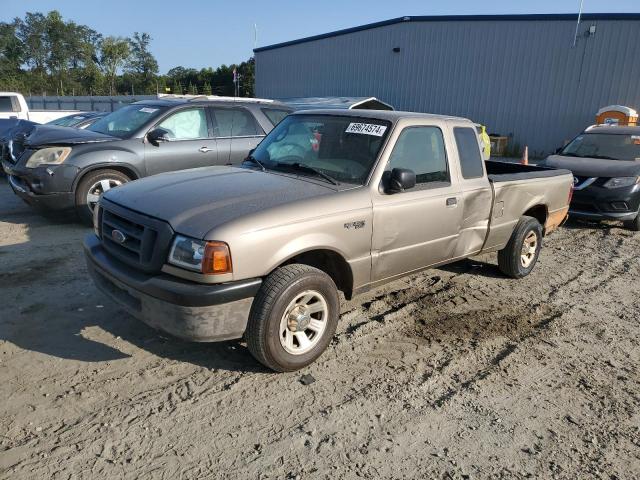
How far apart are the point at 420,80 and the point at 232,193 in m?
21.6

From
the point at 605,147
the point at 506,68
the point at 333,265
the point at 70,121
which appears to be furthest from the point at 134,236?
the point at 506,68

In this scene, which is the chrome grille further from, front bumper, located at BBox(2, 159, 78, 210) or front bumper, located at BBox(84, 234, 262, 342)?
front bumper, located at BBox(2, 159, 78, 210)

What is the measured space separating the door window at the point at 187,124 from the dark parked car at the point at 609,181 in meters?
6.19

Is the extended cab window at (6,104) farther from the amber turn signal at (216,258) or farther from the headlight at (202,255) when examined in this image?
the amber turn signal at (216,258)

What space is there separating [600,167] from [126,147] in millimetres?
7615

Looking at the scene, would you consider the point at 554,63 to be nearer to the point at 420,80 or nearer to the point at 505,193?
the point at 420,80

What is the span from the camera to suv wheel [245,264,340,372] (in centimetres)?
318

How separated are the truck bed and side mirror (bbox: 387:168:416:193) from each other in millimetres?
1523

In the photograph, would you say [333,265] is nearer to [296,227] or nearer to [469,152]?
[296,227]

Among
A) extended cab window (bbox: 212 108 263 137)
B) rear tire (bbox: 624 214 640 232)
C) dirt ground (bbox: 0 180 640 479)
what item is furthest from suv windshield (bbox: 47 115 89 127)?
rear tire (bbox: 624 214 640 232)

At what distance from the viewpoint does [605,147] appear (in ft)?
30.4

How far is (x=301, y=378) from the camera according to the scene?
3.47 meters

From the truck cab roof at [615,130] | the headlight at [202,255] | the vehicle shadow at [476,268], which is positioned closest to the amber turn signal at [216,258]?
the headlight at [202,255]

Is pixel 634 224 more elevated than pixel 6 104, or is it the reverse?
pixel 6 104
